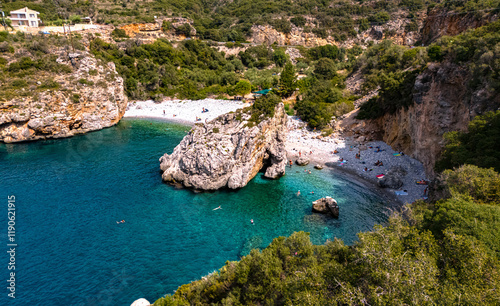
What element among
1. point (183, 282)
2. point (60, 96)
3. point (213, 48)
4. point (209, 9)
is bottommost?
point (183, 282)

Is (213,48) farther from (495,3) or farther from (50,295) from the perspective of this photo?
(50,295)

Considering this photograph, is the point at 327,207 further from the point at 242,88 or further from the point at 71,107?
the point at 71,107

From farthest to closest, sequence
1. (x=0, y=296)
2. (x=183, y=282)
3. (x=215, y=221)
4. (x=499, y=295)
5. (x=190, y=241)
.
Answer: (x=215, y=221), (x=190, y=241), (x=183, y=282), (x=0, y=296), (x=499, y=295)

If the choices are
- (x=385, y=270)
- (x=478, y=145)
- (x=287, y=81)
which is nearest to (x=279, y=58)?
(x=287, y=81)

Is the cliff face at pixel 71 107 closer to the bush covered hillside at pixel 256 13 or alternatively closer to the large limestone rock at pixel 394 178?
the bush covered hillside at pixel 256 13

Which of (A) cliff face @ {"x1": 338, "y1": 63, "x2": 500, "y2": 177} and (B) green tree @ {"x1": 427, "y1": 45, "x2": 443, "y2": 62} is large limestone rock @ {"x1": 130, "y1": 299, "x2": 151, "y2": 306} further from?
(B) green tree @ {"x1": 427, "y1": 45, "x2": 443, "y2": 62}

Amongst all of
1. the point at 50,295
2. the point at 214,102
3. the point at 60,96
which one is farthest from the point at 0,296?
the point at 214,102

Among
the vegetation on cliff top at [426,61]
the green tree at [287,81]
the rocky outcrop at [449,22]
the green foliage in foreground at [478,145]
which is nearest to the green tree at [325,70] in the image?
the vegetation on cliff top at [426,61]
